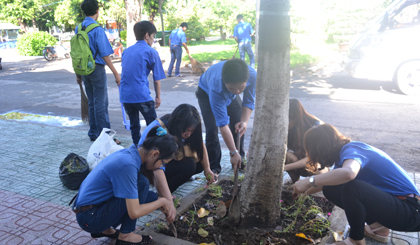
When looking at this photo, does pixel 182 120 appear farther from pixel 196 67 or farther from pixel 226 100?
pixel 196 67

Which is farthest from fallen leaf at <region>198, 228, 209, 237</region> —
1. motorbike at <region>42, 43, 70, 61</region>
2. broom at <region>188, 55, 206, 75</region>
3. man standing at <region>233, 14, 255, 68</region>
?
motorbike at <region>42, 43, 70, 61</region>

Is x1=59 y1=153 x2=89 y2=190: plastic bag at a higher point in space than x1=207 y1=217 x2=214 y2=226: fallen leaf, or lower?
higher

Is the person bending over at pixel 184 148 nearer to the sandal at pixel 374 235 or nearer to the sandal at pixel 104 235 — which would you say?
the sandal at pixel 104 235

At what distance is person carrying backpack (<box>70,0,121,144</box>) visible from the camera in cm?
488

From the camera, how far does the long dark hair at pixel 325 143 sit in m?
2.44

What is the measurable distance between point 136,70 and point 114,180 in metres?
2.25

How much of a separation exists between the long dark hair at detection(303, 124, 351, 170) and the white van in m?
6.45

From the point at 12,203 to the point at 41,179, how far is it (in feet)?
2.06

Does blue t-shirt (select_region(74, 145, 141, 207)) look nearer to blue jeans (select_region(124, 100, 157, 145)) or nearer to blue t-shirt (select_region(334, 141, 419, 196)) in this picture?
blue t-shirt (select_region(334, 141, 419, 196))

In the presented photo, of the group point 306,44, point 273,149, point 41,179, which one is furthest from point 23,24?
point 273,149

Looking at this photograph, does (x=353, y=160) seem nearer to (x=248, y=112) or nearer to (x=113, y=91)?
A: (x=248, y=112)

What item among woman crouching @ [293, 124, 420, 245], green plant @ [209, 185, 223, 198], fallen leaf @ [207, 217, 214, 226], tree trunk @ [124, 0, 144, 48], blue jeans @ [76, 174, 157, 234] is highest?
tree trunk @ [124, 0, 144, 48]

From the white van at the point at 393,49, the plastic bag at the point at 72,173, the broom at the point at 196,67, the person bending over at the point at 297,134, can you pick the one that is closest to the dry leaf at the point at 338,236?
the person bending over at the point at 297,134

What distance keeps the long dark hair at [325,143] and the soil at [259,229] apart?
62 cm
